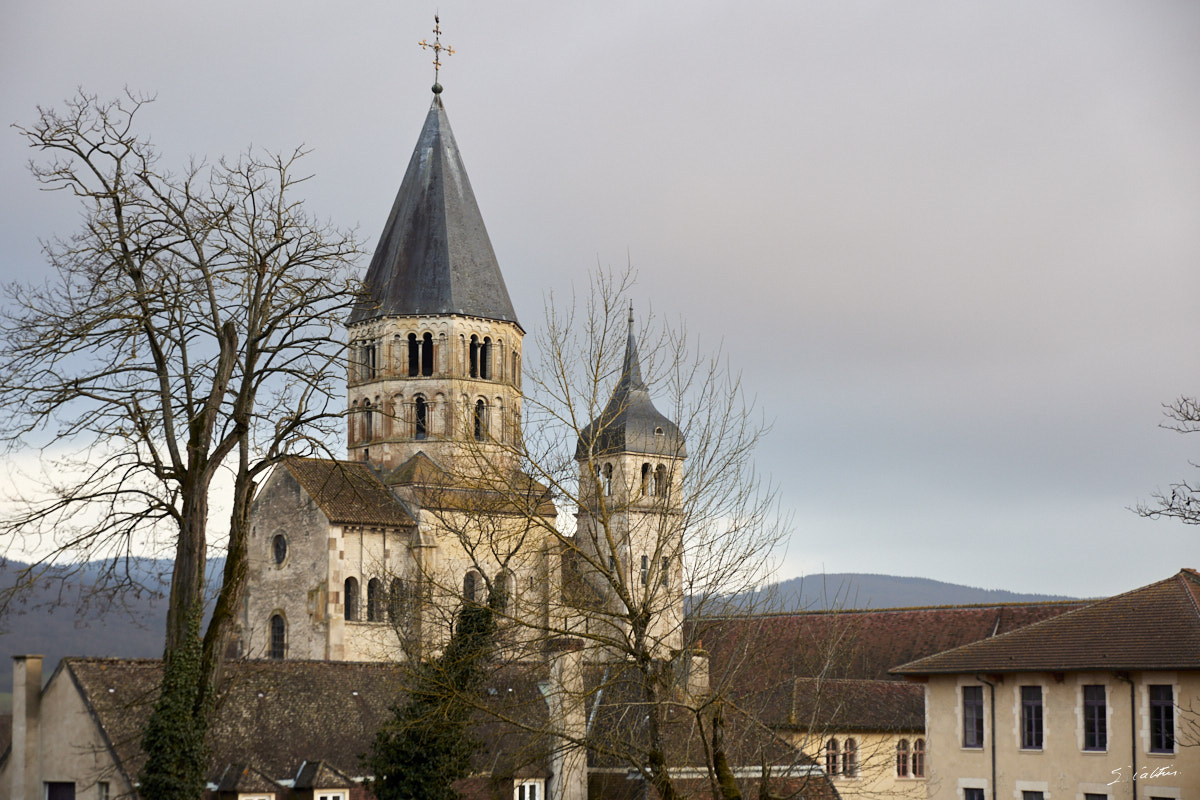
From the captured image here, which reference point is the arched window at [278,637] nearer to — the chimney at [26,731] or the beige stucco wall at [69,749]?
the chimney at [26,731]

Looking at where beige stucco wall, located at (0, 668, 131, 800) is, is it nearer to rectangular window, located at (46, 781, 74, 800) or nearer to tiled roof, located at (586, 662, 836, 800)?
rectangular window, located at (46, 781, 74, 800)

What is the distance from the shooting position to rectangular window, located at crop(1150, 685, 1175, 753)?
33906 mm

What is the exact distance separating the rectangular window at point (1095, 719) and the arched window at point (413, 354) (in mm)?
25928

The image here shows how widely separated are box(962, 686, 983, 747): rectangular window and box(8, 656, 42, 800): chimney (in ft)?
71.8

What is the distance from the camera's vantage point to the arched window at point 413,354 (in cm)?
5294

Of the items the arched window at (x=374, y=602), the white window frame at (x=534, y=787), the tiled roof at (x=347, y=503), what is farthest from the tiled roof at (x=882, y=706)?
the tiled roof at (x=347, y=503)

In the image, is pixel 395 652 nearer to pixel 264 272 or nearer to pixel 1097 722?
pixel 1097 722

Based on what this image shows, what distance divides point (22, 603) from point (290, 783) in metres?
14.3

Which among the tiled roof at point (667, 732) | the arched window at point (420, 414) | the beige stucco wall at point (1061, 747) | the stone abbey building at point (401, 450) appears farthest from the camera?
the arched window at point (420, 414)

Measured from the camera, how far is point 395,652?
150 feet

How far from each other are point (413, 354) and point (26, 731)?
22.5m

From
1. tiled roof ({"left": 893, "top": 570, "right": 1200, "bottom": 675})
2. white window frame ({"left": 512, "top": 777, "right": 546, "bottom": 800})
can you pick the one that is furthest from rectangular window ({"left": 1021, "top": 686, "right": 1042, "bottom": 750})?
white window frame ({"left": 512, "top": 777, "right": 546, "bottom": 800})

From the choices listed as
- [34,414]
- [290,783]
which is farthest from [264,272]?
[290,783]

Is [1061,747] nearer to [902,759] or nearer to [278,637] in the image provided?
[902,759]
